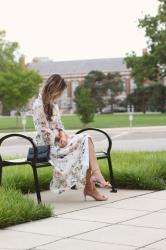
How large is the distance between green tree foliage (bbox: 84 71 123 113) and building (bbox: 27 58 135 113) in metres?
12.7

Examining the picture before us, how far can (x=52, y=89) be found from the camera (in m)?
8.09

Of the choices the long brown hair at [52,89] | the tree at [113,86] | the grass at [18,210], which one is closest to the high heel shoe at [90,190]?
the long brown hair at [52,89]

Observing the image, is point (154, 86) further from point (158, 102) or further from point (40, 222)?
point (40, 222)

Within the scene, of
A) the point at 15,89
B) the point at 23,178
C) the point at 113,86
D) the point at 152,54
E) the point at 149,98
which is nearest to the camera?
the point at 23,178

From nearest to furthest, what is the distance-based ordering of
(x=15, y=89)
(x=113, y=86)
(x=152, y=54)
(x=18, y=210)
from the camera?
(x=18, y=210)
(x=15, y=89)
(x=152, y=54)
(x=113, y=86)

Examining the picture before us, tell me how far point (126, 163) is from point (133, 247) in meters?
5.02

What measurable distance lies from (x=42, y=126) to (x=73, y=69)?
457ft

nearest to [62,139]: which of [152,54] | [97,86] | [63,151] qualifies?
[63,151]

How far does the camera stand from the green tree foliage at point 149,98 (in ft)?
329

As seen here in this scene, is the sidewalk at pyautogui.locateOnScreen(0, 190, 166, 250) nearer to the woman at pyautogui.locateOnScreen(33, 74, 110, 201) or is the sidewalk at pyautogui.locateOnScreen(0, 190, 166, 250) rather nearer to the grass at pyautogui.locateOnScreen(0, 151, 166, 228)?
the woman at pyautogui.locateOnScreen(33, 74, 110, 201)

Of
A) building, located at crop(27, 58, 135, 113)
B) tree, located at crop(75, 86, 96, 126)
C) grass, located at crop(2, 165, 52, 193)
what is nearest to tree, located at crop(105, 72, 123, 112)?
building, located at crop(27, 58, 135, 113)

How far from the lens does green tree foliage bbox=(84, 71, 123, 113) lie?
112438 millimetres

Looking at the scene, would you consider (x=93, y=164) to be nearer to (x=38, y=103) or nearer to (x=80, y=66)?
(x=38, y=103)

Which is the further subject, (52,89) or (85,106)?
(85,106)
